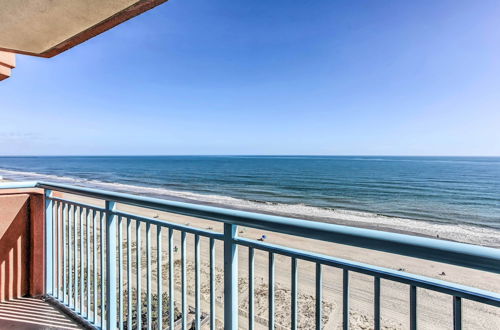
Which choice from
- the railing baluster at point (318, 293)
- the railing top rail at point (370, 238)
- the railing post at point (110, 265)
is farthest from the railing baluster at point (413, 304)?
the railing post at point (110, 265)

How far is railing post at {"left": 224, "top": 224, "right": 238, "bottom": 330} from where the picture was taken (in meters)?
1.10

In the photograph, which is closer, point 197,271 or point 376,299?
point 376,299

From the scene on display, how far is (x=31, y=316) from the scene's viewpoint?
205cm

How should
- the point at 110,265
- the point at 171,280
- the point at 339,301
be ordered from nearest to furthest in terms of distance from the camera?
1. the point at 171,280
2. the point at 110,265
3. the point at 339,301

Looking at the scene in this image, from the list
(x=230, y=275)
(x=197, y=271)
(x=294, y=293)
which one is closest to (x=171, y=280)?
(x=197, y=271)

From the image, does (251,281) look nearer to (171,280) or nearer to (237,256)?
(237,256)

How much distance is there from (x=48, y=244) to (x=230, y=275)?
6.77ft

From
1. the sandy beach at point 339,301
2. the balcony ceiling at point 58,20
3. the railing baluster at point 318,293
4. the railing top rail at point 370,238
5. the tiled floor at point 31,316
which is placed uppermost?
the balcony ceiling at point 58,20

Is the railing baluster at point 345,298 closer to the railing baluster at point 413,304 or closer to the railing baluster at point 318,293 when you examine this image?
the railing baluster at point 318,293

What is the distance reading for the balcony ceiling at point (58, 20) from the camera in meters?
1.38

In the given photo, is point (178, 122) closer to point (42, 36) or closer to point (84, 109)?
point (84, 109)

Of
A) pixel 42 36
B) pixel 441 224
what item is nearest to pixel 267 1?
pixel 42 36

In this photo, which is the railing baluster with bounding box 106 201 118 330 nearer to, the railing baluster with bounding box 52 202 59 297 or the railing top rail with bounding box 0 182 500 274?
the railing top rail with bounding box 0 182 500 274

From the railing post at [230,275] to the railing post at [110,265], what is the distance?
0.97 meters
